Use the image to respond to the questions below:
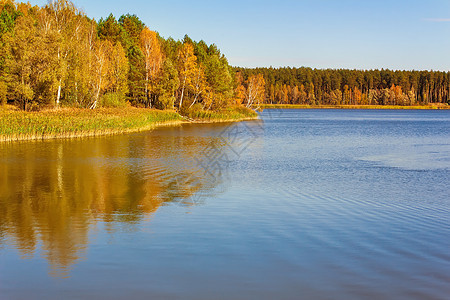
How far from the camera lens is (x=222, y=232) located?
458 inches

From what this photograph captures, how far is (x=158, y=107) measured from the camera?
7012cm

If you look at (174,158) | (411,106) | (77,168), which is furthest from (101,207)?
(411,106)

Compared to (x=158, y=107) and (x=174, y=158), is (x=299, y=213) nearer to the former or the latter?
(x=174, y=158)

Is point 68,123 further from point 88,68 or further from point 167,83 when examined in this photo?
point 167,83

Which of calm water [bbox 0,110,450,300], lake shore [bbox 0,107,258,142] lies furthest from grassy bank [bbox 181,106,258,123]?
calm water [bbox 0,110,450,300]

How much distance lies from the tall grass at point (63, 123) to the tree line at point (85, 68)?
13.9ft

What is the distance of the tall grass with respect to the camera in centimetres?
3478

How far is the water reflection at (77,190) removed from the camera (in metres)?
10.8

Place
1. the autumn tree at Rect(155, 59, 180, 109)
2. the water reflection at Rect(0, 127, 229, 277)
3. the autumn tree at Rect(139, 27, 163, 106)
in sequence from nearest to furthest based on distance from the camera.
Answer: the water reflection at Rect(0, 127, 229, 277) → the autumn tree at Rect(155, 59, 180, 109) → the autumn tree at Rect(139, 27, 163, 106)

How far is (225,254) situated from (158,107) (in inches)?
2429

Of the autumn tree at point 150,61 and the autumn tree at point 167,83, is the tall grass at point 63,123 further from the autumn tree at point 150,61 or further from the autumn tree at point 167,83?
the autumn tree at point 150,61

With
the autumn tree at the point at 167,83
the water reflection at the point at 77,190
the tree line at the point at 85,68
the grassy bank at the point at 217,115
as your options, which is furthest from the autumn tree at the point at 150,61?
the water reflection at the point at 77,190

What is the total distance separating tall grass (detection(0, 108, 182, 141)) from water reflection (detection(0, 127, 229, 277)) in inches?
108

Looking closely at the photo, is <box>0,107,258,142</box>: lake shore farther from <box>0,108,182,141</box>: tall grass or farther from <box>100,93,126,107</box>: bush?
<box>100,93,126,107</box>: bush
